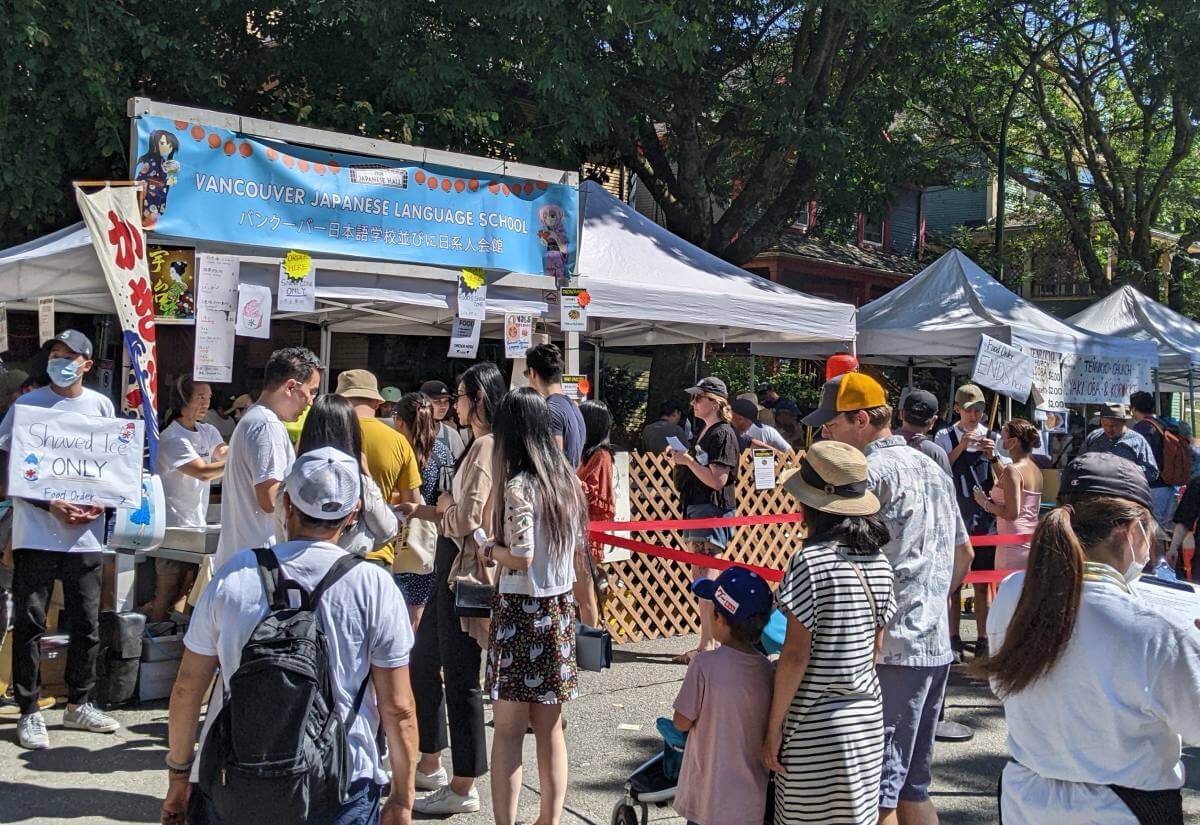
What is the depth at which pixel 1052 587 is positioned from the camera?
2482 mm

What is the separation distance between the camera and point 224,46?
1249 centimetres

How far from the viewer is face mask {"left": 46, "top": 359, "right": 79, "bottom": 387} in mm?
5582

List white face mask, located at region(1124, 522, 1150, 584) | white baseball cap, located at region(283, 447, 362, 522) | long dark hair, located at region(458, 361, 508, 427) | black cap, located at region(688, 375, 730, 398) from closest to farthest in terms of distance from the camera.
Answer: white face mask, located at region(1124, 522, 1150, 584) → white baseball cap, located at region(283, 447, 362, 522) → long dark hair, located at region(458, 361, 508, 427) → black cap, located at region(688, 375, 730, 398)

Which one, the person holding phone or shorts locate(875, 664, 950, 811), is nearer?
shorts locate(875, 664, 950, 811)

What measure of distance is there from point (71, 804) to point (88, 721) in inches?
37.8

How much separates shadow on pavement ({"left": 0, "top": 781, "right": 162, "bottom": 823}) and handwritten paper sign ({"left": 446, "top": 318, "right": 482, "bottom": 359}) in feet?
12.4

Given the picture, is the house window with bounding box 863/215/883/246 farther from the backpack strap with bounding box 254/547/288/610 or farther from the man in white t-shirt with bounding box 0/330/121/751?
the backpack strap with bounding box 254/547/288/610

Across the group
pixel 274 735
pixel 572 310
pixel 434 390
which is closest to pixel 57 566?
pixel 434 390

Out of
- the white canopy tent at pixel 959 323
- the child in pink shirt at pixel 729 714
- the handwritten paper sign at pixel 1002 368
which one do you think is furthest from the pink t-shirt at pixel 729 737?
the white canopy tent at pixel 959 323

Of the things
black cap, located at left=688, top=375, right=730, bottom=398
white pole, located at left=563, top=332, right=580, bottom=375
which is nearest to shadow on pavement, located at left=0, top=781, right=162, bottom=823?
black cap, located at left=688, top=375, right=730, bottom=398

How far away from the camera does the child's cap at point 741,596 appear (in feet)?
11.5

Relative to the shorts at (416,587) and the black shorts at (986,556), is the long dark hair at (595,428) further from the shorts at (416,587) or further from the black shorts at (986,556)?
the black shorts at (986,556)

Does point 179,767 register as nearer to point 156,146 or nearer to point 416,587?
point 416,587

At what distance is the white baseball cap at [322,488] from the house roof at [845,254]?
23.8 meters
